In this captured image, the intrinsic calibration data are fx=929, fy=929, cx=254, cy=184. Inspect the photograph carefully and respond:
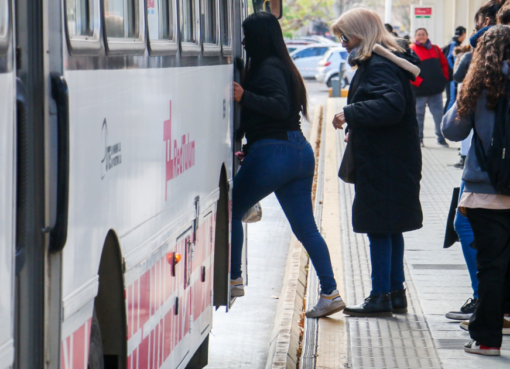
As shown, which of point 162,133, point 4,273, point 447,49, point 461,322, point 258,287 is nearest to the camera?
point 4,273

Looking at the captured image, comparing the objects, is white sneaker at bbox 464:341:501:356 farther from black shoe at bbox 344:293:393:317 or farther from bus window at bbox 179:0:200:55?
bus window at bbox 179:0:200:55

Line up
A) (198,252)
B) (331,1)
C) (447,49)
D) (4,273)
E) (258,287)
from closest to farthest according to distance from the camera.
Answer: (4,273) < (198,252) < (258,287) < (447,49) < (331,1)

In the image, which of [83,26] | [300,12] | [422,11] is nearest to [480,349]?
[83,26]

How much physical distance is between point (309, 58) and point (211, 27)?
1392 inches

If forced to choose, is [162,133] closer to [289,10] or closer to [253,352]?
[253,352]

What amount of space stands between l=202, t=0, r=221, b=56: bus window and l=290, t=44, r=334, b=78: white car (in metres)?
34.8

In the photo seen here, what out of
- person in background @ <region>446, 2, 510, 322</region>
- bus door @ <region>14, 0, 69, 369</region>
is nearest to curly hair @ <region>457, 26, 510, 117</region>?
person in background @ <region>446, 2, 510, 322</region>

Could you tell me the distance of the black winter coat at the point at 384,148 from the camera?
5.37m

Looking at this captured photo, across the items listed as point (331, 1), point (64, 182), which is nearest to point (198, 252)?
point (64, 182)

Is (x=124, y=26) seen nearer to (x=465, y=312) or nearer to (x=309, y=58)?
(x=465, y=312)

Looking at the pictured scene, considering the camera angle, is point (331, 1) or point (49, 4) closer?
point (49, 4)

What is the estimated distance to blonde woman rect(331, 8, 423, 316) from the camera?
5.38 meters

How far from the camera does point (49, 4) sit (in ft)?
7.47

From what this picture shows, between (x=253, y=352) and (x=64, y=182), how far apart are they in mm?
3741
